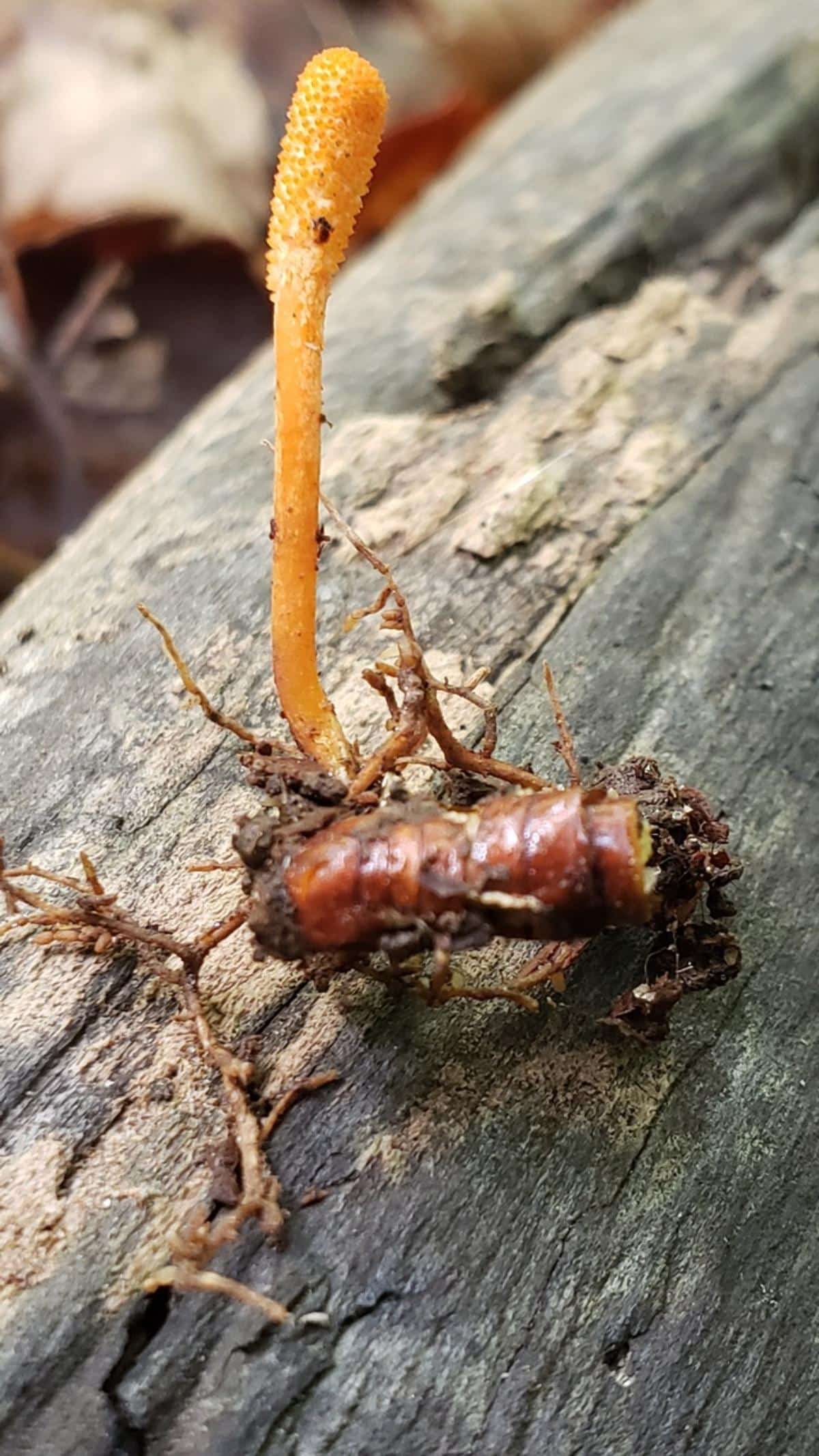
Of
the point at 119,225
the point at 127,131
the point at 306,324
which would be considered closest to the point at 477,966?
the point at 306,324

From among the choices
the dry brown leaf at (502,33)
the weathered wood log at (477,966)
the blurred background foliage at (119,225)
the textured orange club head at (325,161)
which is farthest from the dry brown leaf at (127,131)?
the textured orange club head at (325,161)

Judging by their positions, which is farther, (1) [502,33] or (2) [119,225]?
(1) [502,33]

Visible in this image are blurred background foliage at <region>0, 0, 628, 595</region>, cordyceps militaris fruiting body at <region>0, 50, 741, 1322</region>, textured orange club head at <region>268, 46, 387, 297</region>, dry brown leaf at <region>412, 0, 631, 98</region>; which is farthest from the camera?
dry brown leaf at <region>412, 0, 631, 98</region>

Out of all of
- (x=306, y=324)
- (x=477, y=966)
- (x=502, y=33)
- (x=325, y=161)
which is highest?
(x=325, y=161)

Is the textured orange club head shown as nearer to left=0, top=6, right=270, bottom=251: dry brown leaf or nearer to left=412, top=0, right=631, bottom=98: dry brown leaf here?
left=0, top=6, right=270, bottom=251: dry brown leaf

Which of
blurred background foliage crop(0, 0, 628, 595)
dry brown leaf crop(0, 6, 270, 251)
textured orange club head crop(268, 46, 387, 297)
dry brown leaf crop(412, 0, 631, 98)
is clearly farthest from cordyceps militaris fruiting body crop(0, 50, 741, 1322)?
dry brown leaf crop(412, 0, 631, 98)

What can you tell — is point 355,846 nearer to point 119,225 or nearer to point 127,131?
point 119,225

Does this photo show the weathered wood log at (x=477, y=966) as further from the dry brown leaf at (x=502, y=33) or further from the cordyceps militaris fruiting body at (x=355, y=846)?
the dry brown leaf at (x=502, y=33)
